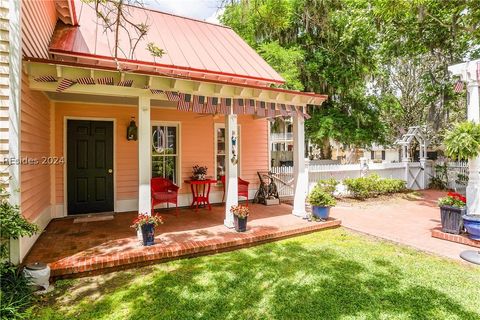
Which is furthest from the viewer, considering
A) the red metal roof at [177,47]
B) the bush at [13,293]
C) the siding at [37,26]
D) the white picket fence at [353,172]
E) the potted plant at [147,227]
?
Answer: the white picket fence at [353,172]

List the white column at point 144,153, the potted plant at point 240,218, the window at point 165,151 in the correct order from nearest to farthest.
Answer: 1. the white column at point 144,153
2. the potted plant at point 240,218
3. the window at point 165,151

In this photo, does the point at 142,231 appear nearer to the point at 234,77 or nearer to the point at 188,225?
the point at 188,225

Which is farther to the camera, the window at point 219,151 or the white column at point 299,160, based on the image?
the window at point 219,151

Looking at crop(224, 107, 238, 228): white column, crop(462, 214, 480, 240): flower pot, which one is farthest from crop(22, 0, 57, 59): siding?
crop(462, 214, 480, 240): flower pot

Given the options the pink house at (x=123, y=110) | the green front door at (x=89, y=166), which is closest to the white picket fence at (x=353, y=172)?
the pink house at (x=123, y=110)

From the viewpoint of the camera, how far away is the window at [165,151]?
773cm

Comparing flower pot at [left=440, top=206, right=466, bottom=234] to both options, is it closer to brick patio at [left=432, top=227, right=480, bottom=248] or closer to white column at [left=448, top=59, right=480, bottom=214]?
brick patio at [left=432, top=227, right=480, bottom=248]

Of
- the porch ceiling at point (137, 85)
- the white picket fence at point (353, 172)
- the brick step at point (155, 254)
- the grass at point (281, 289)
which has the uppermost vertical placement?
the porch ceiling at point (137, 85)

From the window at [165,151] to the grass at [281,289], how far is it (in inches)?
147

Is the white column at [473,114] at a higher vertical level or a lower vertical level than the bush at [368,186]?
higher

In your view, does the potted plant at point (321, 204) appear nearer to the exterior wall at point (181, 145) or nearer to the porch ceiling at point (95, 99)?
the exterior wall at point (181, 145)

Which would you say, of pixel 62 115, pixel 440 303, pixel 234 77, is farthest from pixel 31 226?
pixel 234 77

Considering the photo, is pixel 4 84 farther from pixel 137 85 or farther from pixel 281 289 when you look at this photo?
pixel 281 289

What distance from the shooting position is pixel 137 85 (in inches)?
187
